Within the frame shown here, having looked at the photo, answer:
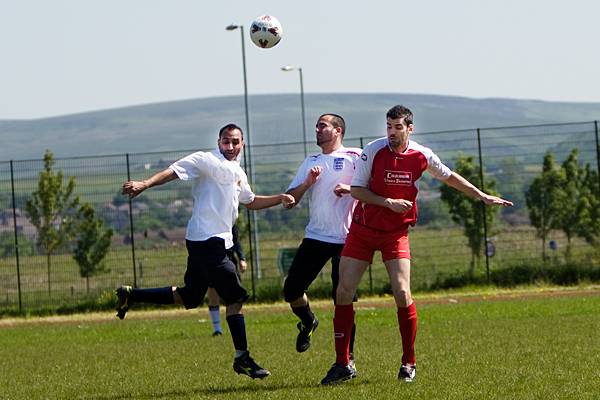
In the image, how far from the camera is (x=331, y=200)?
12.1 meters

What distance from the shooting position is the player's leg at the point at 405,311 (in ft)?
36.3

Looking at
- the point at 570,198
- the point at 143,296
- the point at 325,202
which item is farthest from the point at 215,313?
the point at 570,198

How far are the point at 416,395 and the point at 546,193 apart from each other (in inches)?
1360

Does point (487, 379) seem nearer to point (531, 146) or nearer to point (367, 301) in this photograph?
point (367, 301)

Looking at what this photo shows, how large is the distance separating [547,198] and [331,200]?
1282 inches

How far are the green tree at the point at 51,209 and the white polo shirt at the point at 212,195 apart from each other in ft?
77.5

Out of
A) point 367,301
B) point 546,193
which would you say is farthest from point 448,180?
point 546,193

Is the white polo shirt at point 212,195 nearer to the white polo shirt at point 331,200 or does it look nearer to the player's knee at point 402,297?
the white polo shirt at point 331,200

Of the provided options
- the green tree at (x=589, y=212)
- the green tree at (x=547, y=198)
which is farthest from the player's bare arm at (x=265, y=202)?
the green tree at (x=547, y=198)

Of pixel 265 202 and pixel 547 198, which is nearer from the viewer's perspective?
pixel 265 202

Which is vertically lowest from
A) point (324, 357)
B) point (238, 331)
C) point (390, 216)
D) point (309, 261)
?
point (324, 357)

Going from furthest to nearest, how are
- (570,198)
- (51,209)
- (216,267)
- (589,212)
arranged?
(570,198) → (589,212) → (51,209) → (216,267)

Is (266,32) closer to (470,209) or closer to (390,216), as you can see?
(390,216)

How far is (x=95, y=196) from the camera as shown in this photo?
35.5 m
